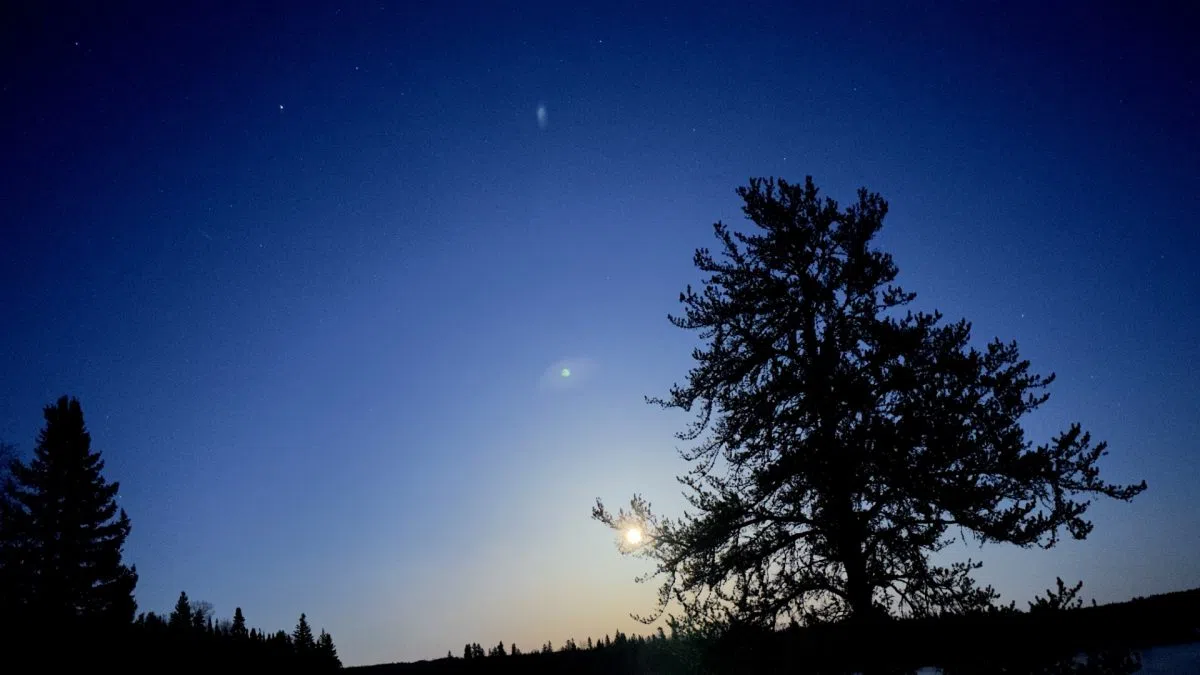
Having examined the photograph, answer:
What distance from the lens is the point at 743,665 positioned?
913 centimetres

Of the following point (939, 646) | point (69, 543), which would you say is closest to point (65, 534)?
point (69, 543)

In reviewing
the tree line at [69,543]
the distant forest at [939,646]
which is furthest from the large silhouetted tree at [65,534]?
the distant forest at [939,646]

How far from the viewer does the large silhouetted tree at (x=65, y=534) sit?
944 inches

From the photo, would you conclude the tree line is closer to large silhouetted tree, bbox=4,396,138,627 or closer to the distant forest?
large silhouetted tree, bbox=4,396,138,627

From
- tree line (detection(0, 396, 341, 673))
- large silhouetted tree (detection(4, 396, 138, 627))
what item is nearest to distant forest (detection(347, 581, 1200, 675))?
tree line (detection(0, 396, 341, 673))

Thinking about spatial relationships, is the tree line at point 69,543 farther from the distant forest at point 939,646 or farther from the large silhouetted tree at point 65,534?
the distant forest at point 939,646

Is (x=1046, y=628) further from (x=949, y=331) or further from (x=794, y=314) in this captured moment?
(x=794, y=314)

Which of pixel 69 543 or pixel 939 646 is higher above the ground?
pixel 69 543

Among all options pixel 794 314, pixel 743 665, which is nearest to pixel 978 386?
pixel 794 314

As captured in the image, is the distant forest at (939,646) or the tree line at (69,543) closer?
the distant forest at (939,646)

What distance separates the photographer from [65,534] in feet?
83.5

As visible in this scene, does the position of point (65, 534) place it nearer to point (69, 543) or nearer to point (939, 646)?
point (69, 543)

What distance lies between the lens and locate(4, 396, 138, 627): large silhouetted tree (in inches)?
944

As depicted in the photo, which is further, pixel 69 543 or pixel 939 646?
pixel 69 543
